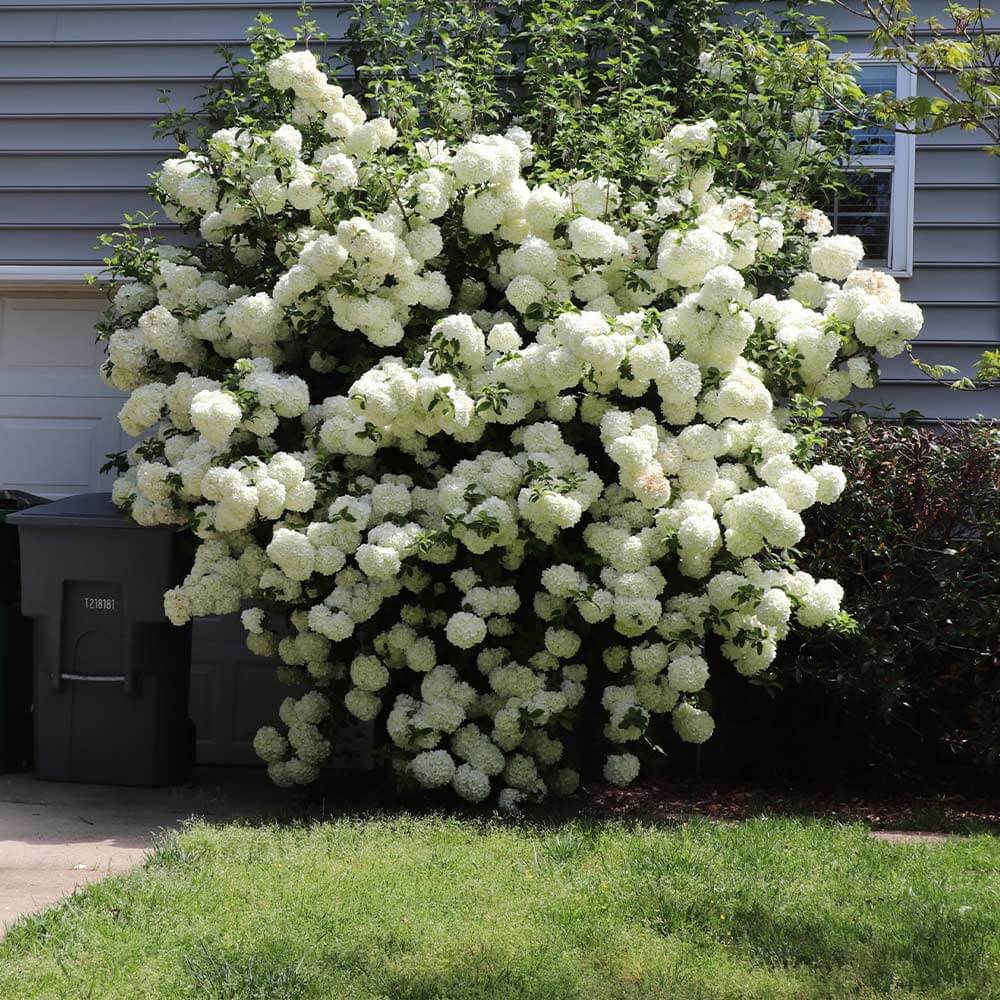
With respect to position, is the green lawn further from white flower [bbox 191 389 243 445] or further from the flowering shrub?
white flower [bbox 191 389 243 445]

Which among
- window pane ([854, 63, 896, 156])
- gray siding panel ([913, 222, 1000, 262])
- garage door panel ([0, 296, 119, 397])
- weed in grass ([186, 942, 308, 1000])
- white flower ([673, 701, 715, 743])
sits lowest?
weed in grass ([186, 942, 308, 1000])

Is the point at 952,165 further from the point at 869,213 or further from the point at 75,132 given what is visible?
the point at 75,132

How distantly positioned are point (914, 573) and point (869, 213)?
8.27 ft

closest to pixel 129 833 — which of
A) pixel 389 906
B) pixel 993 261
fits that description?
pixel 389 906

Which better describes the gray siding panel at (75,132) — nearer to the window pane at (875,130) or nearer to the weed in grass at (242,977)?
the window pane at (875,130)

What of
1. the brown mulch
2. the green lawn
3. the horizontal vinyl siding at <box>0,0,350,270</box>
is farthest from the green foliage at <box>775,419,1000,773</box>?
the horizontal vinyl siding at <box>0,0,350,270</box>

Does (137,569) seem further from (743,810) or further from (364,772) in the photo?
(743,810)

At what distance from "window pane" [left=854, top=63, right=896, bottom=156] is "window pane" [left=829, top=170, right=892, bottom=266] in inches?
5.6

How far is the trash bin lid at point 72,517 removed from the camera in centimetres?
631

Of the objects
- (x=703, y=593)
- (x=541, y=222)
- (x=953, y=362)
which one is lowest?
(x=703, y=593)

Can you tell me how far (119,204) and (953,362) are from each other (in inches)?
191

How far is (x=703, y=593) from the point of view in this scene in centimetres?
575

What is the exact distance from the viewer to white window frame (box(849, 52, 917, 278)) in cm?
755

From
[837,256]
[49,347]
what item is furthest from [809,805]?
[49,347]
